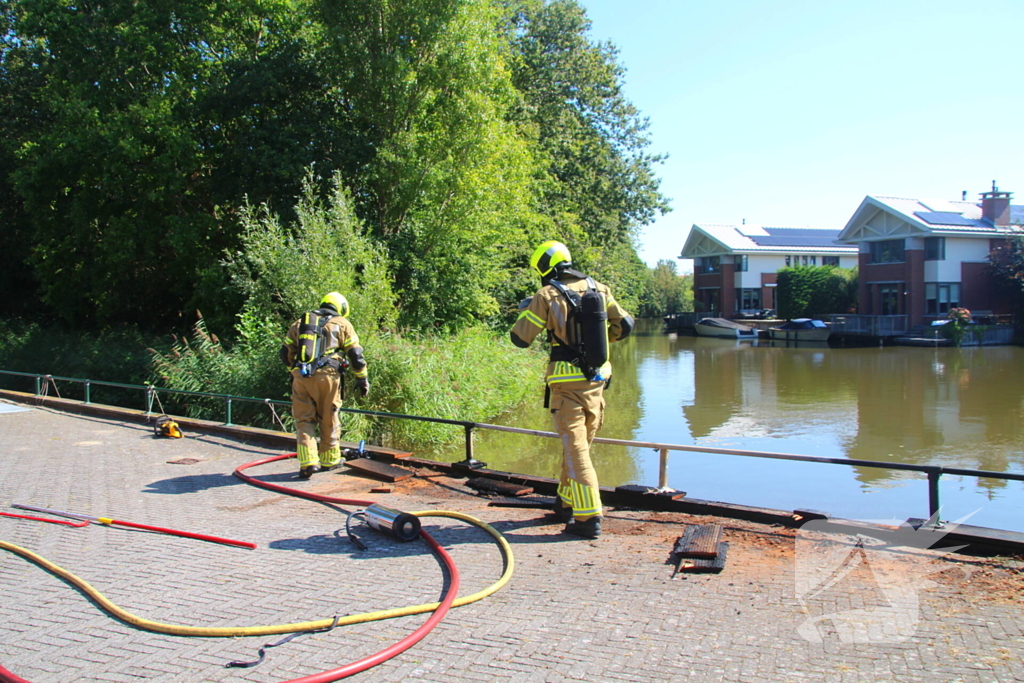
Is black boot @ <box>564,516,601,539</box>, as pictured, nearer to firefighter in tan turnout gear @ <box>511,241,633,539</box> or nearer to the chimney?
firefighter in tan turnout gear @ <box>511,241,633,539</box>

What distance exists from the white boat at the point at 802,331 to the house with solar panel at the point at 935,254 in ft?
11.3

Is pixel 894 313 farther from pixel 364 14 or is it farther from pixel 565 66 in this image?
pixel 364 14

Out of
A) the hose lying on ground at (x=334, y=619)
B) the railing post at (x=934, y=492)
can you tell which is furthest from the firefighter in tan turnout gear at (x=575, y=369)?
the railing post at (x=934, y=492)

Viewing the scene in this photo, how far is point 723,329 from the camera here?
52.2m

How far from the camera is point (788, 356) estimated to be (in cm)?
3719

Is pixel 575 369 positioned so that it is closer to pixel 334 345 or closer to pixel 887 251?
pixel 334 345

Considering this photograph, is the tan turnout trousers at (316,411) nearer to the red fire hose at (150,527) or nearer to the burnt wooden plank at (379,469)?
the burnt wooden plank at (379,469)

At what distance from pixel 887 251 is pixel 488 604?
46780 mm

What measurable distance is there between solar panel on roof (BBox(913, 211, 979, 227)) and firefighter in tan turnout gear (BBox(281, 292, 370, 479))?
42.9m

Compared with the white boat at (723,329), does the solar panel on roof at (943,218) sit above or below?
above

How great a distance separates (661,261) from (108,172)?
2786 inches

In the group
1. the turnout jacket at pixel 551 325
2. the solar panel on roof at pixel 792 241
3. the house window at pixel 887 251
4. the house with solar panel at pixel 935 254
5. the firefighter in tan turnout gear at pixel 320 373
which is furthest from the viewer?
the solar panel on roof at pixel 792 241

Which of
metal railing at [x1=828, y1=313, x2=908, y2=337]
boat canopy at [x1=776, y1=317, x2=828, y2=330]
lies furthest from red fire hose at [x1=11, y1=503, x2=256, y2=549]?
boat canopy at [x1=776, y1=317, x2=828, y2=330]

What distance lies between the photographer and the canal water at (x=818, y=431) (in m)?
10.8
